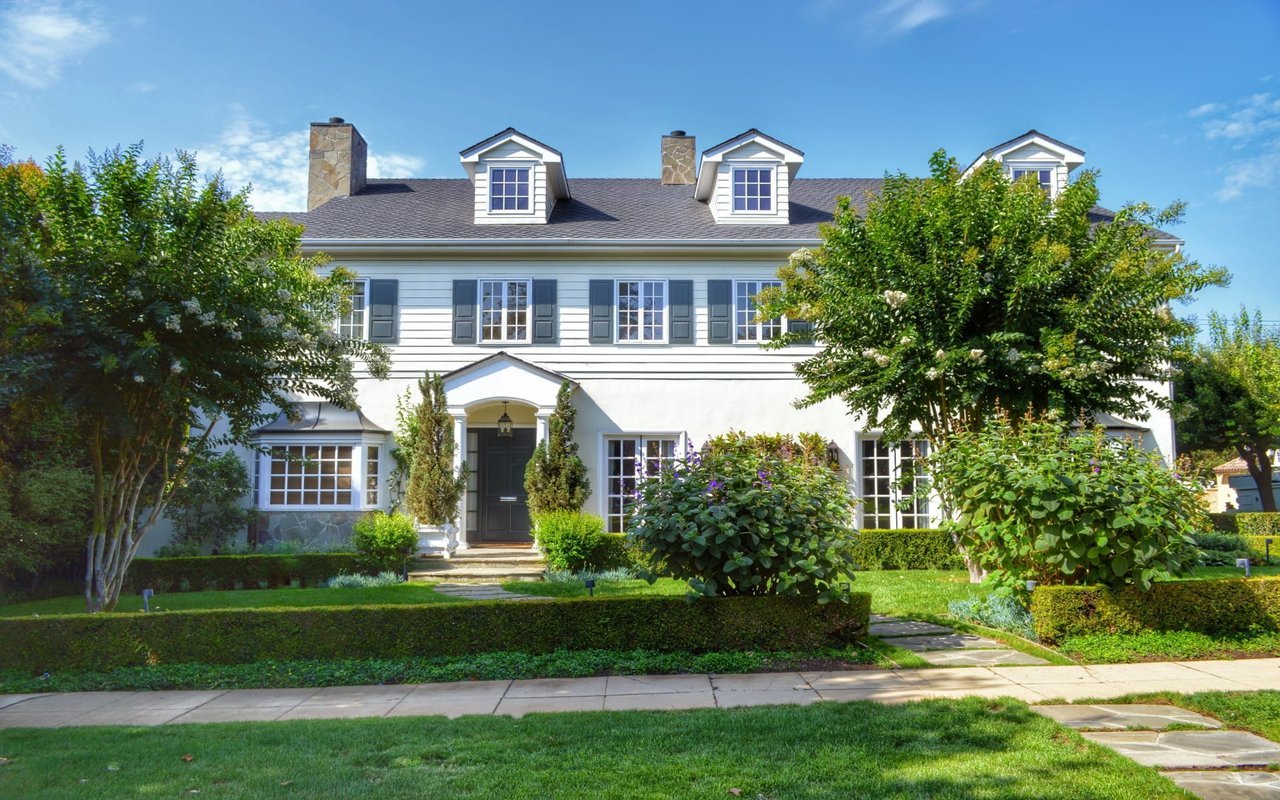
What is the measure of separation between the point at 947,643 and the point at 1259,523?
15.9m

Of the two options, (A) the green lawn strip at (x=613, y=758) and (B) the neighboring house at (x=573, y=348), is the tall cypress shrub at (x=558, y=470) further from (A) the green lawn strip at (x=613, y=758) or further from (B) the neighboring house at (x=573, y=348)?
(A) the green lawn strip at (x=613, y=758)

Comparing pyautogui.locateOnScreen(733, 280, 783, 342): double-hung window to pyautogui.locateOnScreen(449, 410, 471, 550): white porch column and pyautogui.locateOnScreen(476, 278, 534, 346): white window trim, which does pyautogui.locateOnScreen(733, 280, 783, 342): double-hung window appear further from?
pyautogui.locateOnScreen(449, 410, 471, 550): white porch column

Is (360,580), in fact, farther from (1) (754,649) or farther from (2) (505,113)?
(2) (505,113)

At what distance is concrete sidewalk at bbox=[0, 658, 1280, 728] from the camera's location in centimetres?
585

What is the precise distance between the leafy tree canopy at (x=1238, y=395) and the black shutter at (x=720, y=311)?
12379mm

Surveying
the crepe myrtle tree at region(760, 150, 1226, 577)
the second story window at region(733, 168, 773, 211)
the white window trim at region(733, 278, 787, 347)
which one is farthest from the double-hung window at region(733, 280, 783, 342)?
the crepe myrtle tree at region(760, 150, 1226, 577)

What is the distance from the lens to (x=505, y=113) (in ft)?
55.0

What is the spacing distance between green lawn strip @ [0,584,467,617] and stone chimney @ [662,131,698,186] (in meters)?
11.0

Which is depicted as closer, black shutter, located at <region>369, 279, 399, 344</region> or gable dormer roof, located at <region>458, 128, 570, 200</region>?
black shutter, located at <region>369, 279, 399, 344</region>

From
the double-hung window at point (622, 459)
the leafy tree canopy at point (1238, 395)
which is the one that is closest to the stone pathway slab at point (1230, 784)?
the double-hung window at point (622, 459)

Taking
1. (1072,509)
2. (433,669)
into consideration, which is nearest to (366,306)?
(433,669)

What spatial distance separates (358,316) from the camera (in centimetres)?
1570

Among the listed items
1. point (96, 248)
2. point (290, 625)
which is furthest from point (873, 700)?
point (96, 248)

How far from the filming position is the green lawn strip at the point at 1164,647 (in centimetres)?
700
